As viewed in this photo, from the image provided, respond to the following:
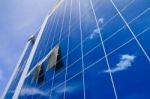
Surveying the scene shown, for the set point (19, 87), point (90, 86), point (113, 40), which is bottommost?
point (90, 86)

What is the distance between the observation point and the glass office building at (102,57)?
5.74 metres

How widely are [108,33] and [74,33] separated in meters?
2.89

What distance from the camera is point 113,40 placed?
7.21 m

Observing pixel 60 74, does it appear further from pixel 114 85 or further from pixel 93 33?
pixel 114 85

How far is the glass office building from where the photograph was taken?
574cm

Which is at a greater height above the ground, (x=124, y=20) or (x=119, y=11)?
(x=119, y=11)

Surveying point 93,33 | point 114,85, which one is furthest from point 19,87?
point 114,85

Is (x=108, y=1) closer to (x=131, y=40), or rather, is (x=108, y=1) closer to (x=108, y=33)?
(x=108, y=33)

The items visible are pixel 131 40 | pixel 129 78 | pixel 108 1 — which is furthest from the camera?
pixel 108 1

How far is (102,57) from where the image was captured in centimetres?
711

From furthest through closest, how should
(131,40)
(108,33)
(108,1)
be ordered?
(108,1)
(108,33)
(131,40)

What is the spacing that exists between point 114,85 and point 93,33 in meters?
3.07

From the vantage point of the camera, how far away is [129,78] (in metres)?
5.68

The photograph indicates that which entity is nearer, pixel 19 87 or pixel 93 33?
pixel 93 33
